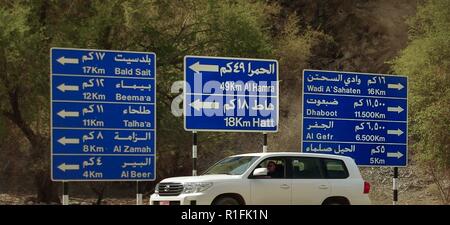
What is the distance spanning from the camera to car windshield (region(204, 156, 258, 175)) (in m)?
14.9

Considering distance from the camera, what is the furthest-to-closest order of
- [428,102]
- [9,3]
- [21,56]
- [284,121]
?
[284,121]
[428,102]
[9,3]
[21,56]

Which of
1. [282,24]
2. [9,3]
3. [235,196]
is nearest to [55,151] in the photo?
[235,196]

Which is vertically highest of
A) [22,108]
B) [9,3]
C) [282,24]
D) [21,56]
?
[282,24]

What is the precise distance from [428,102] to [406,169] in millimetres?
7039

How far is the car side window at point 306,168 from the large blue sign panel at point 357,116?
150 inches

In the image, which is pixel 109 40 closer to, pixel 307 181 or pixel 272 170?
pixel 272 170

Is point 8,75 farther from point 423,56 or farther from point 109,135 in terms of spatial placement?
point 423,56

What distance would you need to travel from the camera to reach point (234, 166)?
1526 cm

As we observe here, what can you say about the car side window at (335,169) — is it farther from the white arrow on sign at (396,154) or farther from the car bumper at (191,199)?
the white arrow on sign at (396,154)

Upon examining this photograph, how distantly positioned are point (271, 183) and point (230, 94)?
3.77m

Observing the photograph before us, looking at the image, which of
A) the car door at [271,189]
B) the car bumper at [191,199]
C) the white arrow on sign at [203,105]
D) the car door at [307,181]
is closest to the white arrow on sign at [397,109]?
the car door at [307,181]

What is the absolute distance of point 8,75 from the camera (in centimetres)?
2236

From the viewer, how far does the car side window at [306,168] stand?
1516 cm

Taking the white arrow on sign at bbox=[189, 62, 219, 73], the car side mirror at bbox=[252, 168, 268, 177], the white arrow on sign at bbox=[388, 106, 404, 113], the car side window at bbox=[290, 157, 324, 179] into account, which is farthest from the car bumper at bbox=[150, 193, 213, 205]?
the white arrow on sign at bbox=[388, 106, 404, 113]
